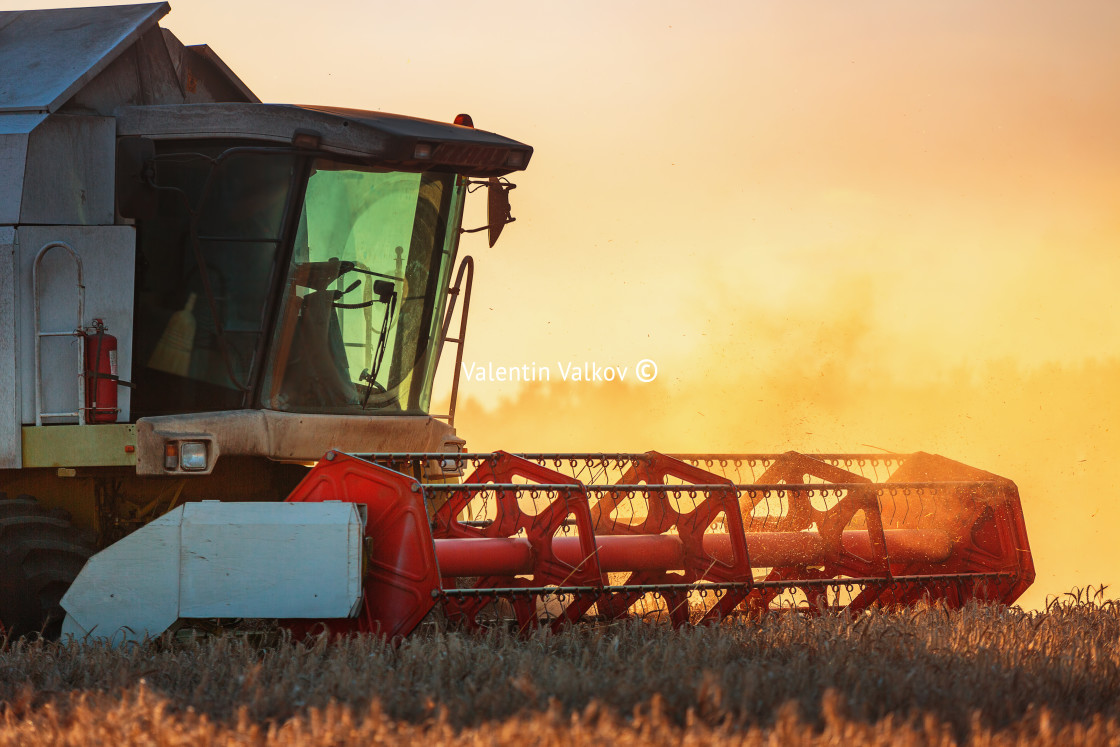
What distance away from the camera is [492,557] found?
4812mm

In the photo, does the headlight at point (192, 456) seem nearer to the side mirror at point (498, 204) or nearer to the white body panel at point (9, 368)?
the white body panel at point (9, 368)

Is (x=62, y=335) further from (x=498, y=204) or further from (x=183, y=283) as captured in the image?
(x=498, y=204)

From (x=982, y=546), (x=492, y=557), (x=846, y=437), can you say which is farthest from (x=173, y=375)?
(x=846, y=437)

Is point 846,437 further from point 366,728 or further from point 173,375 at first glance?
point 366,728

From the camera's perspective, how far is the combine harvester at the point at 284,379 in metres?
5.13

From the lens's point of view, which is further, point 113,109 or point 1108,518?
point 1108,518

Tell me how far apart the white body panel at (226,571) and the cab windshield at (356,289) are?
1319 millimetres

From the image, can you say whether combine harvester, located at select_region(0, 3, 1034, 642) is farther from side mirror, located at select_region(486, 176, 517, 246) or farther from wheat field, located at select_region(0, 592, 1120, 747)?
wheat field, located at select_region(0, 592, 1120, 747)

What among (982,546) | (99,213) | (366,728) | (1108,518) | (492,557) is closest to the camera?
(366,728)

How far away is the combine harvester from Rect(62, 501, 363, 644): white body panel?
305mm

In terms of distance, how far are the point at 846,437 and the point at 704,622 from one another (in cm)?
743

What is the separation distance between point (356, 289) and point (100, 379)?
126cm

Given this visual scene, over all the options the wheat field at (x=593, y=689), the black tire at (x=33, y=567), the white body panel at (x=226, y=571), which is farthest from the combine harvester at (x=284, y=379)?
the wheat field at (x=593, y=689)

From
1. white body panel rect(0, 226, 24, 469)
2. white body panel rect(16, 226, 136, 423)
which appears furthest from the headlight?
white body panel rect(0, 226, 24, 469)
